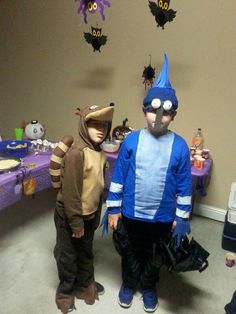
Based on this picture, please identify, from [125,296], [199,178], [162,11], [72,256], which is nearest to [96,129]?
[72,256]

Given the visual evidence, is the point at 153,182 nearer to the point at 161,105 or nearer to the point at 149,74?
the point at 161,105

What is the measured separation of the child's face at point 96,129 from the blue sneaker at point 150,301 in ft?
2.83

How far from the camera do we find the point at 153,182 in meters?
1.34

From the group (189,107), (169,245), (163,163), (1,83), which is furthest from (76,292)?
(1,83)

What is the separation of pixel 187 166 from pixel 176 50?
124 centimetres

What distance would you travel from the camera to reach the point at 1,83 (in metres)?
3.15

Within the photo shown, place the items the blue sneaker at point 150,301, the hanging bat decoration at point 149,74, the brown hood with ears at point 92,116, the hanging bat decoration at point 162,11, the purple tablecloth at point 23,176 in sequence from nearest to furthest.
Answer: the brown hood with ears at point 92,116 < the blue sneaker at point 150,301 < the purple tablecloth at point 23,176 < the hanging bat decoration at point 162,11 < the hanging bat decoration at point 149,74

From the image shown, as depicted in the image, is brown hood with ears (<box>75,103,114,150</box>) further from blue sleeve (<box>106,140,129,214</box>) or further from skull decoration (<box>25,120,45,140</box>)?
skull decoration (<box>25,120,45,140</box>)

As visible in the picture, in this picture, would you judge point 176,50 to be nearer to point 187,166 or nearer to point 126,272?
point 187,166

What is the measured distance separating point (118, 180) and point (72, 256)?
0.43 m

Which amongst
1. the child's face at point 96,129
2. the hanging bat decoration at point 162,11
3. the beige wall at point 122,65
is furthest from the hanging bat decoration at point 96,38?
the child's face at point 96,129

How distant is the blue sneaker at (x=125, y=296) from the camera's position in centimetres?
155

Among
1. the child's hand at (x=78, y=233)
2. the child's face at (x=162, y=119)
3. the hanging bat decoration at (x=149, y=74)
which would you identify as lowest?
the child's hand at (x=78, y=233)

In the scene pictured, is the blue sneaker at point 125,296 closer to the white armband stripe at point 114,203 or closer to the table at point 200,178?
the white armband stripe at point 114,203
